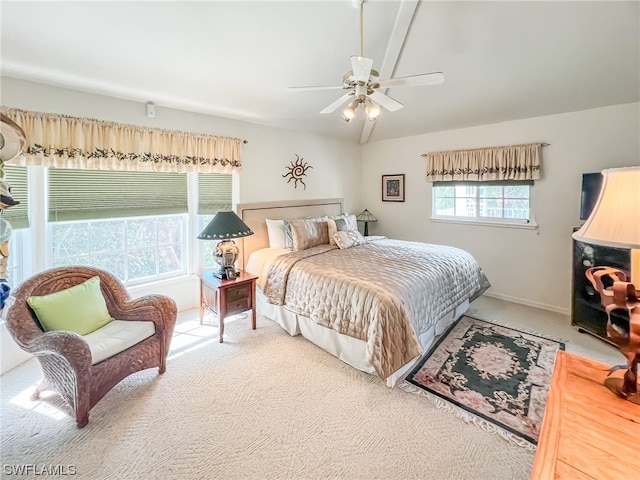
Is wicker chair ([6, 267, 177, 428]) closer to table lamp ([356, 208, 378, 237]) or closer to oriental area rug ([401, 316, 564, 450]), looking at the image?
oriental area rug ([401, 316, 564, 450])

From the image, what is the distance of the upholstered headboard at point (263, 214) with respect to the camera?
12.7 ft

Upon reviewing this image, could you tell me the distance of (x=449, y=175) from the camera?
4371 mm

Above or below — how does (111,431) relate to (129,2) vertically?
below

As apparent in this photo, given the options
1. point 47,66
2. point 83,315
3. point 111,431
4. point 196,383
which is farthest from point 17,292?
point 47,66

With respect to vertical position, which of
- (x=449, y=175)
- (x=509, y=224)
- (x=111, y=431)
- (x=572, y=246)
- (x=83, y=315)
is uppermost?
(x=449, y=175)

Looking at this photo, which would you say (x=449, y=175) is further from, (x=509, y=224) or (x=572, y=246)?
(x=572, y=246)

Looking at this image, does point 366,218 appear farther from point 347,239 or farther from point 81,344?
point 81,344

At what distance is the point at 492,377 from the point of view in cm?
240

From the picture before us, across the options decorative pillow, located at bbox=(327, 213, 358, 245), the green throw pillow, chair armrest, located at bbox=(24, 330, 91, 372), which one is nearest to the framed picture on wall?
decorative pillow, located at bbox=(327, 213, 358, 245)

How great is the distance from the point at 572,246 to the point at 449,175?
1.72 m

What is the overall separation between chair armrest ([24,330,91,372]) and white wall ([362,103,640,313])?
441 cm

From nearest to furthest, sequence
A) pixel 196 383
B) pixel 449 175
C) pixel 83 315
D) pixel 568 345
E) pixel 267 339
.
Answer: pixel 83 315, pixel 196 383, pixel 568 345, pixel 267 339, pixel 449 175

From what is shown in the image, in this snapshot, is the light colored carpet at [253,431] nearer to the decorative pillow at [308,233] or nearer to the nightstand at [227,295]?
the nightstand at [227,295]

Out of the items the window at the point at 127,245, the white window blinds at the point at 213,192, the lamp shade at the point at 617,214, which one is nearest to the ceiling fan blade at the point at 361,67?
the lamp shade at the point at 617,214
